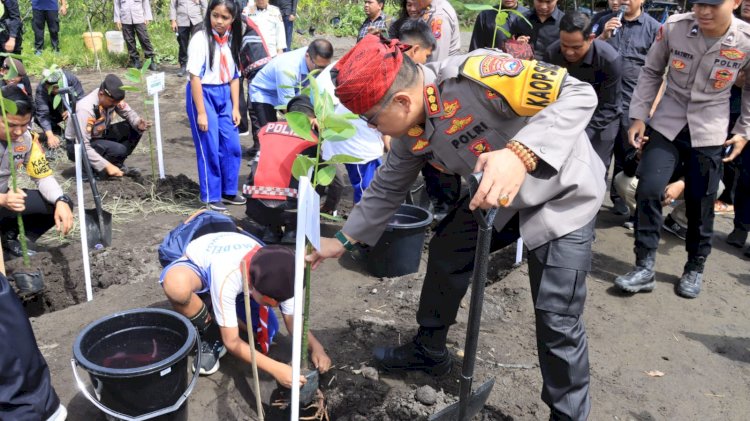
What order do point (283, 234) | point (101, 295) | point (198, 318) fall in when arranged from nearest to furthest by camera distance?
point (198, 318)
point (101, 295)
point (283, 234)

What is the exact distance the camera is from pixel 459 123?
7.13 feet

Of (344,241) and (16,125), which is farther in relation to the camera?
(16,125)

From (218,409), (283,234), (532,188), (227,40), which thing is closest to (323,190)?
(283,234)

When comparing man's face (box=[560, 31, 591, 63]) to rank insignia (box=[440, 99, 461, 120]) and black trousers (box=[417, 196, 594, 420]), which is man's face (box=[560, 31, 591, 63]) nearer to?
black trousers (box=[417, 196, 594, 420])

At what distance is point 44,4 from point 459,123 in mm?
11242

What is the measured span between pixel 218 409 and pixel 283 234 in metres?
2.22

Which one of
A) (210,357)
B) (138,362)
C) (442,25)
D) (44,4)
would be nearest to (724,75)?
(442,25)

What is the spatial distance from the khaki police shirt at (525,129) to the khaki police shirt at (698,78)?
189 centimetres

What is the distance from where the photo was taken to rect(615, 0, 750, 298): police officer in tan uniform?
3.66m

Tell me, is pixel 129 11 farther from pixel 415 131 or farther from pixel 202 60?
pixel 415 131

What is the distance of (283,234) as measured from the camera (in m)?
4.98

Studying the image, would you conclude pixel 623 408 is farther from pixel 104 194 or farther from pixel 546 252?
pixel 104 194

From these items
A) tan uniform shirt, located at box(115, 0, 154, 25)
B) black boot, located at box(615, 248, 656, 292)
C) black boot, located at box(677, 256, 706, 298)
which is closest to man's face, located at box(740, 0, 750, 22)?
black boot, located at box(677, 256, 706, 298)

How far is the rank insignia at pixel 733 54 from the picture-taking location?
12.0 feet
